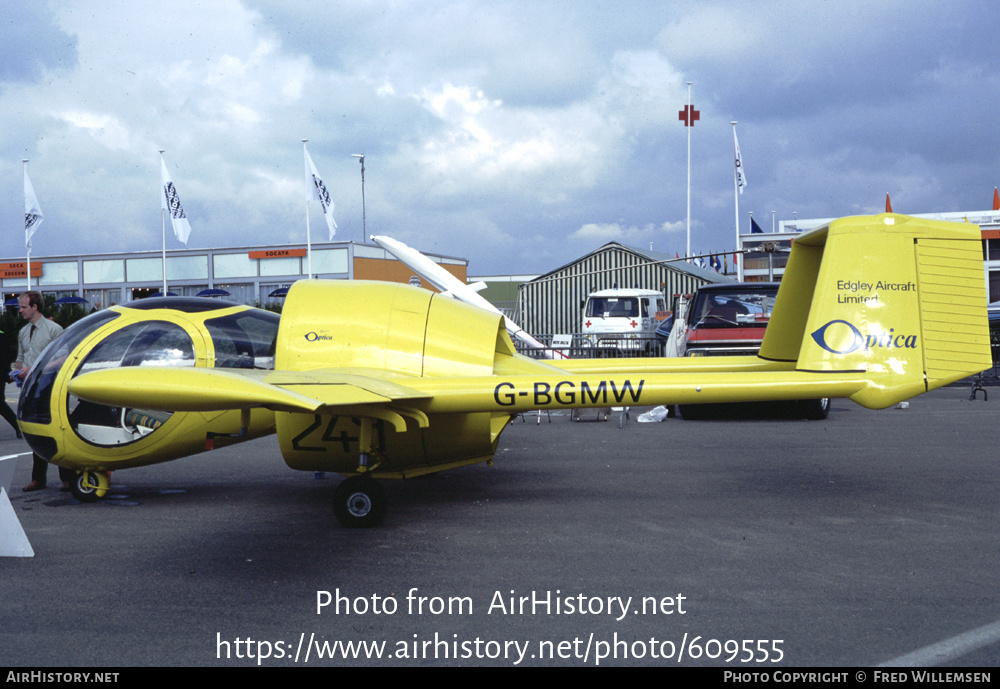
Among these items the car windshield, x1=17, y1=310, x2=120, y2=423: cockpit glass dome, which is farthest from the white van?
x1=17, y1=310, x2=120, y2=423: cockpit glass dome

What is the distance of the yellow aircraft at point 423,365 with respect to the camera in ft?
18.5

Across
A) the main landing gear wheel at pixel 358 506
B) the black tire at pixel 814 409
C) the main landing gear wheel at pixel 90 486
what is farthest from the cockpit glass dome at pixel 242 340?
the black tire at pixel 814 409

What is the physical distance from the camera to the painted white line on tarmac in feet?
11.0

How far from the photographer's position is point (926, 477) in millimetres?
7539

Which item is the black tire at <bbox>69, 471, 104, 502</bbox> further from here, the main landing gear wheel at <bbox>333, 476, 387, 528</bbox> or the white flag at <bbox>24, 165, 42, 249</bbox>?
the white flag at <bbox>24, 165, 42, 249</bbox>

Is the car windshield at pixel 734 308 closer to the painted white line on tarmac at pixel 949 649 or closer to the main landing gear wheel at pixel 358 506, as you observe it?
the main landing gear wheel at pixel 358 506

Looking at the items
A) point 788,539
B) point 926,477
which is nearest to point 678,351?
point 926,477

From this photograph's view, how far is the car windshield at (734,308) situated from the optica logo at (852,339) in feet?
25.7

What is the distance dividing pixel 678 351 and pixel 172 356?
34.0ft

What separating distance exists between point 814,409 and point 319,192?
22856 mm

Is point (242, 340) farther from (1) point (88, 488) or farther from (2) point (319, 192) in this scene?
(2) point (319, 192)

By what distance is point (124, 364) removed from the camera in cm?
681

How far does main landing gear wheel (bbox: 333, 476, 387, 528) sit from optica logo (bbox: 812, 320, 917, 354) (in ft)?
12.3
